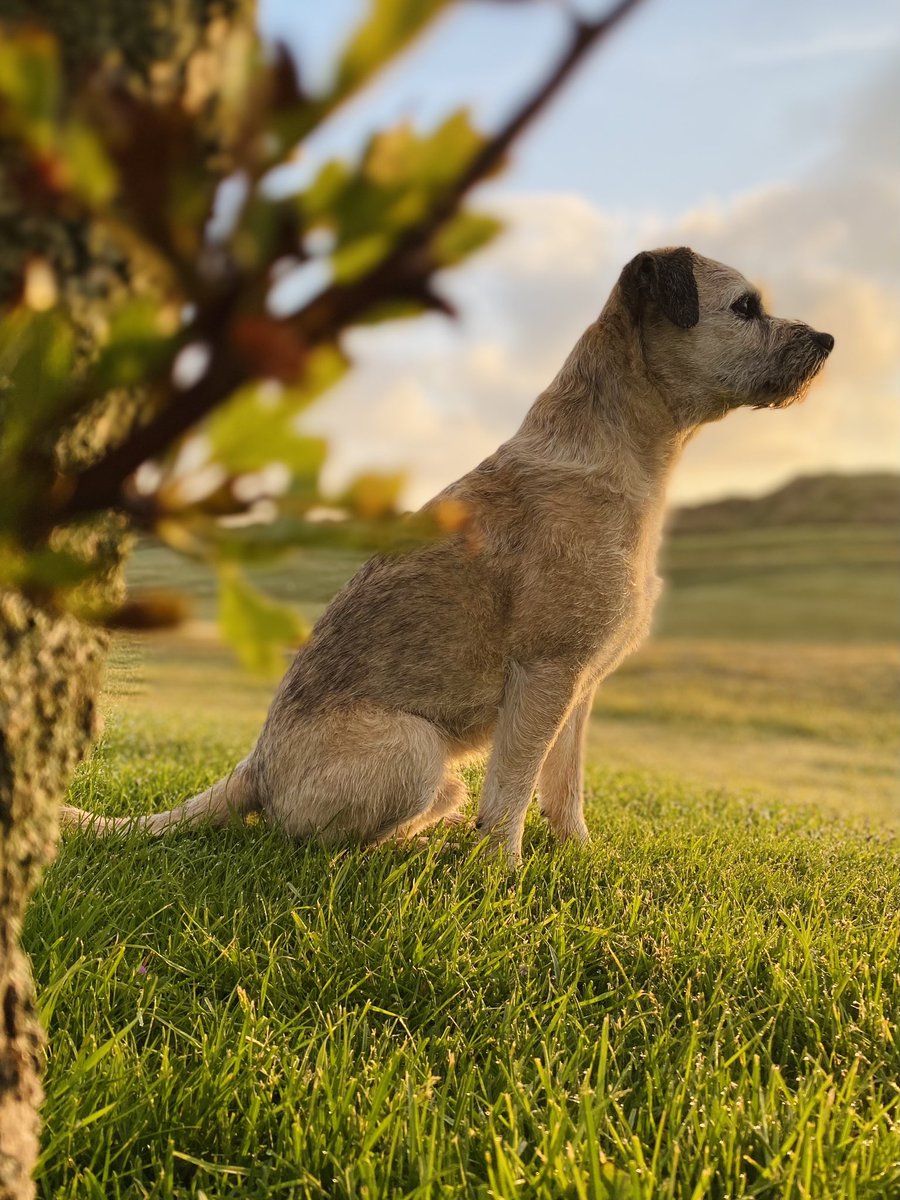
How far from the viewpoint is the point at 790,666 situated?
1916cm

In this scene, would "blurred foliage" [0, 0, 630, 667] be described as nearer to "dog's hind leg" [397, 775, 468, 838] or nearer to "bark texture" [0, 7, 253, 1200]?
"bark texture" [0, 7, 253, 1200]

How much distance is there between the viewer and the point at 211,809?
407cm

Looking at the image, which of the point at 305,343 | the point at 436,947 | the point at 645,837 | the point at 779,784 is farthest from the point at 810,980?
the point at 779,784

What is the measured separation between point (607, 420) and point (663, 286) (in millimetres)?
578

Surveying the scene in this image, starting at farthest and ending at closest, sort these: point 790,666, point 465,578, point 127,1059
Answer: point 790,666, point 465,578, point 127,1059

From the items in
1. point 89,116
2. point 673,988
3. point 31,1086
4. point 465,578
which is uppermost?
point 89,116

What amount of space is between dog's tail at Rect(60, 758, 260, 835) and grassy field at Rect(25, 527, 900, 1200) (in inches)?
4.4

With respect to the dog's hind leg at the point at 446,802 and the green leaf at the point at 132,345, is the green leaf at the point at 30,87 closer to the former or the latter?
the green leaf at the point at 132,345

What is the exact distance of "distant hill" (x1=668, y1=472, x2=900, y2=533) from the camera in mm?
66688

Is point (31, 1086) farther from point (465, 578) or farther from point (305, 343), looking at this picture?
point (465, 578)

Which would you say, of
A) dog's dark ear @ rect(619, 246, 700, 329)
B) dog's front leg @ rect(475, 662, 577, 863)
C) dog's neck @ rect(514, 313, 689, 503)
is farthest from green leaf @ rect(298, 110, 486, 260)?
dog's dark ear @ rect(619, 246, 700, 329)

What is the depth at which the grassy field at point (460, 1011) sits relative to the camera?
209cm

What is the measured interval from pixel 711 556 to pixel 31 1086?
52.0 metres

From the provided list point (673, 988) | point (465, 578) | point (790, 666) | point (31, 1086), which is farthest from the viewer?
point (790, 666)
